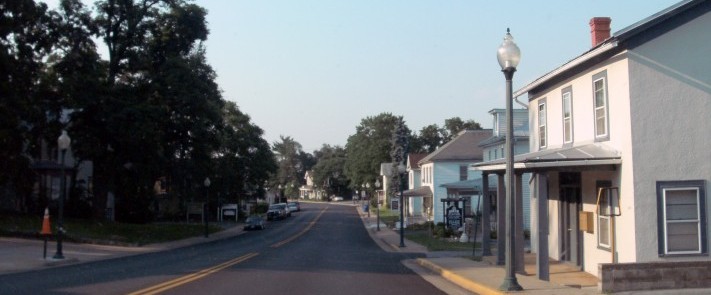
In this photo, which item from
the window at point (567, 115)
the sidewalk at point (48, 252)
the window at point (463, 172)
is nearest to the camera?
the window at point (567, 115)

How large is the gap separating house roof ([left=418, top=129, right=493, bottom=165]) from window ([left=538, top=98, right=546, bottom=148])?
36.1 metres

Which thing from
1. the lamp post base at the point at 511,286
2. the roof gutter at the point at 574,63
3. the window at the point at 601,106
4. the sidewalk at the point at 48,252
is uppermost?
the roof gutter at the point at 574,63

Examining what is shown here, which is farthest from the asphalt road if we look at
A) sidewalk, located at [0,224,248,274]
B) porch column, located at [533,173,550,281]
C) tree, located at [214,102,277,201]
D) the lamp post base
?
tree, located at [214,102,277,201]

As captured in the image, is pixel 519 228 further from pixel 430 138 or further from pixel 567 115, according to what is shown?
pixel 430 138

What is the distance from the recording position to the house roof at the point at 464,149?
6046 cm

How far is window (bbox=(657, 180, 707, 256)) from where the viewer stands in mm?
15555

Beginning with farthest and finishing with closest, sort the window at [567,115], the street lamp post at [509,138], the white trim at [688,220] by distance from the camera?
the window at [567,115]
the white trim at [688,220]
the street lamp post at [509,138]

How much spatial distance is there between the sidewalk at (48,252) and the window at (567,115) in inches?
653

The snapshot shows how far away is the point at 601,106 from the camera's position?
1736 centimetres

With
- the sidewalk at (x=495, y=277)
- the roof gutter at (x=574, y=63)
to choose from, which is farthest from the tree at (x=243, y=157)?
the roof gutter at (x=574, y=63)

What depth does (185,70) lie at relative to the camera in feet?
142

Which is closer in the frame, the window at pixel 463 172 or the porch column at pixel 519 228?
the porch column at pixel 519 228

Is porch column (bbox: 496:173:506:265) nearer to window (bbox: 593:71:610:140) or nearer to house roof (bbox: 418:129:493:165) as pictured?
window (bbox: 593:71:610:140)

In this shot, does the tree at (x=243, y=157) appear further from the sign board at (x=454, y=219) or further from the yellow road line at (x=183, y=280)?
the yellow road line at (x=183, y=280)
